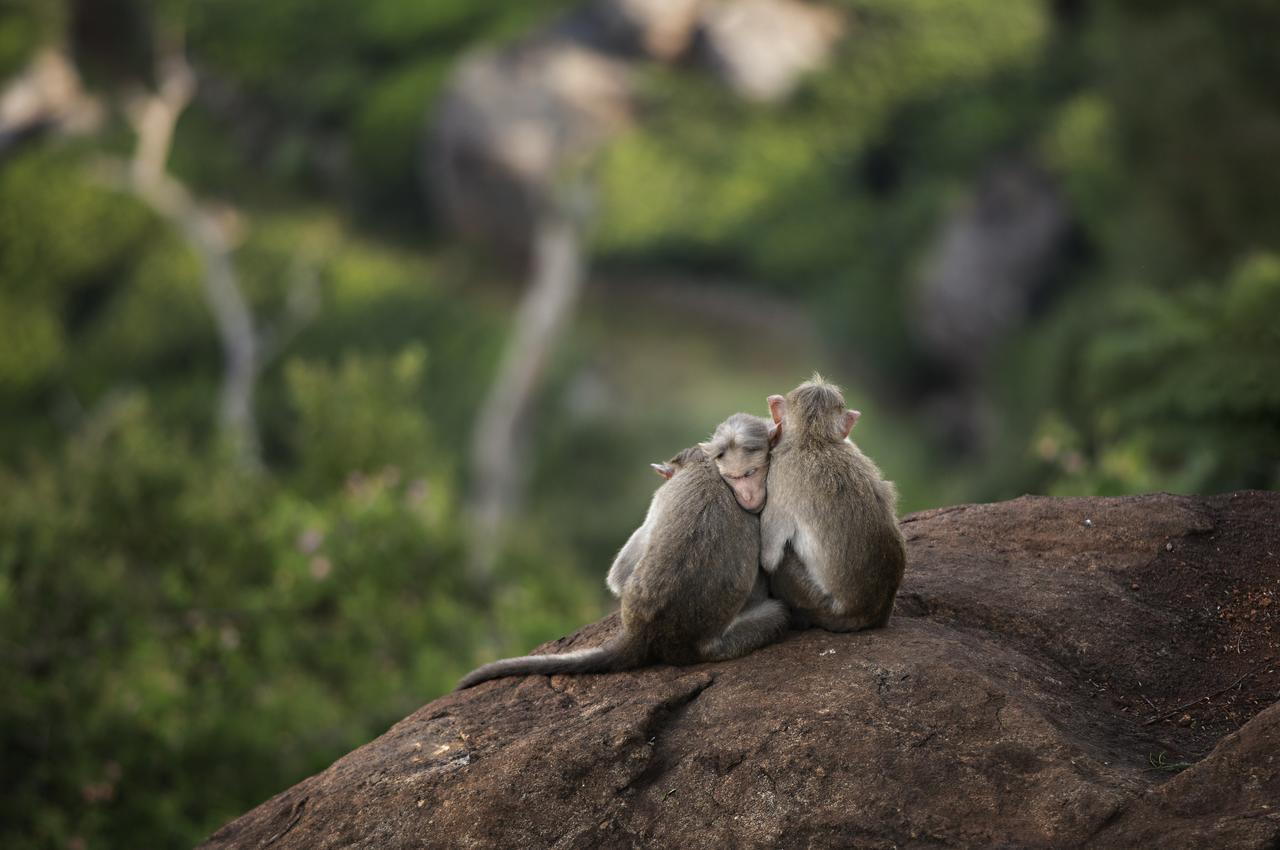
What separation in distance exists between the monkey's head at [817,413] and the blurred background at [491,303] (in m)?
5.41

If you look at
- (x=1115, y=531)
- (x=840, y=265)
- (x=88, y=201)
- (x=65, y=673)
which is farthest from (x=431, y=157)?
(x=1115, y=531)

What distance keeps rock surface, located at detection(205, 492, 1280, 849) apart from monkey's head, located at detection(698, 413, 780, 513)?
0.61 meters

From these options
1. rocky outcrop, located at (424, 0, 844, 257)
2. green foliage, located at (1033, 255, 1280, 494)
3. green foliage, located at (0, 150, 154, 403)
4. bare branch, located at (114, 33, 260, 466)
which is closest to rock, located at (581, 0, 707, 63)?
rocky outcrop, located at (424, 0, 844, 257)

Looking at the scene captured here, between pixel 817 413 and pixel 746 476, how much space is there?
1.26 feet

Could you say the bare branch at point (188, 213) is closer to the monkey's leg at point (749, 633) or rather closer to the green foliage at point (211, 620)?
the green foliage at point (211, 620)

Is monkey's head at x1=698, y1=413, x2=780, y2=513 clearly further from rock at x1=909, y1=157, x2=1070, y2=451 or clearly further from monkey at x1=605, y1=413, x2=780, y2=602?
rock at x1=909, y1=157, x2=1070, y2=451

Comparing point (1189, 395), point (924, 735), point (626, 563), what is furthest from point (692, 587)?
point (1189, 395)

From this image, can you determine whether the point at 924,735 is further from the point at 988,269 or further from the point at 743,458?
the point at 988,269

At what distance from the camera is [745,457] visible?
216 inches

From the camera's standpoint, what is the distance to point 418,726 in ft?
18.1

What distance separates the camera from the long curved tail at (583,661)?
5.49 m

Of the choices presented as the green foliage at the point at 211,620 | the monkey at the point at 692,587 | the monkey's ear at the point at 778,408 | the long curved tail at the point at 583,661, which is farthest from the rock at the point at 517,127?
the monkey at the point at 692,587

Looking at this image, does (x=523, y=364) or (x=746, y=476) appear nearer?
(x=746, y=476)

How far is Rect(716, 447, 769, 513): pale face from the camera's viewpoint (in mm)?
5482
